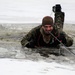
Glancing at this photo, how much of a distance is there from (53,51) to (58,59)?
3.01 ft

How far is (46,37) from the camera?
6426 millimetres

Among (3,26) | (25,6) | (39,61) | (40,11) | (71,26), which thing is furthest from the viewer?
(25,6)

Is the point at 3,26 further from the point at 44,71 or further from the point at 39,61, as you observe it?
the point at 44,71

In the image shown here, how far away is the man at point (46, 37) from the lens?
6.34 metres

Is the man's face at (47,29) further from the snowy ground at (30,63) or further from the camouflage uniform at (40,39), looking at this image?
the snowy ground at (30,63)

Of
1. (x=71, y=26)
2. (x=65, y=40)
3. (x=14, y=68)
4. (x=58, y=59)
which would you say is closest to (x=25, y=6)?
(x=71, y=26)

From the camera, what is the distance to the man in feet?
20.8

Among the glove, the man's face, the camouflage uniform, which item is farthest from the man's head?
the glove

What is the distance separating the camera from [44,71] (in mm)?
4301

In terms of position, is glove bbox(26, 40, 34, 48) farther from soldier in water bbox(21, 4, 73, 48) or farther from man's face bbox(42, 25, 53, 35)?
man's face bbox(42, 25, 53, 35)

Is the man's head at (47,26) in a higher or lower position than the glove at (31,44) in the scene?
higher

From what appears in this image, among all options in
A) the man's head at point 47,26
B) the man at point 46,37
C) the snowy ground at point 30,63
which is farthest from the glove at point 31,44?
the man's head at point 47,26

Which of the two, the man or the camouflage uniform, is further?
the camouflage uniform

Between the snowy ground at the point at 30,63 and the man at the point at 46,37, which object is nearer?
the snowy ground at the point at 30,63
